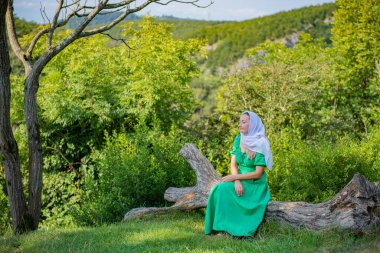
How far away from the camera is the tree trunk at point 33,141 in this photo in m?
7.16

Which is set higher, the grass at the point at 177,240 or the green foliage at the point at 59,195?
the grass at the point at 177,240

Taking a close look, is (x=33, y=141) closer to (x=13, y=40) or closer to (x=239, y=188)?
(x=13, y=40)

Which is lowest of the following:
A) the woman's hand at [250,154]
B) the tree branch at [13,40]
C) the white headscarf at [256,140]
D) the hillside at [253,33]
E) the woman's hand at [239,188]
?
the woman's hand at [239,188]

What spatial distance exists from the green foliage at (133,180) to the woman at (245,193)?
2.28 m

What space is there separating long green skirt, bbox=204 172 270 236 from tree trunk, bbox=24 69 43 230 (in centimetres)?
302

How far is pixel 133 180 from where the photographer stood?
8.06 meters

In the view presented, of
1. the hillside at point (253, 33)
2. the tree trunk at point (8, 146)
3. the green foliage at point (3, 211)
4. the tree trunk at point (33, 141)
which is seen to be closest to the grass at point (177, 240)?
the tree trunk at point (8, 146)

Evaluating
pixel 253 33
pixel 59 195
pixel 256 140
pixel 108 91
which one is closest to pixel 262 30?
pixel 253 33

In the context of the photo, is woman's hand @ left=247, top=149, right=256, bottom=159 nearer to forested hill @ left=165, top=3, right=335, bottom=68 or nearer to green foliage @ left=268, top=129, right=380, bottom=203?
green foliage @ left=268, top=129, right=380, bottom=203

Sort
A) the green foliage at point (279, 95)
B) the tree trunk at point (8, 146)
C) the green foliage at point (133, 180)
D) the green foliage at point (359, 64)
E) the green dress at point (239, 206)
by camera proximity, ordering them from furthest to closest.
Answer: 1. the green foliage at point (359, 64)
2. the green foliage at point (279, 95)
3. the green foliage at point (133, 180)
4. the tree trunk at point (8, 146)
5. the green dress at point (239, 206)

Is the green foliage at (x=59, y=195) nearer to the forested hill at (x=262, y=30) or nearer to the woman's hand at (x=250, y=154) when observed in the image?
the woman's hand at (x=250, y=154)

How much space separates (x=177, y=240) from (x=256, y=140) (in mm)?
1618

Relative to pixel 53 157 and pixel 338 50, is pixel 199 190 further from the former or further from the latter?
pixel 338 50

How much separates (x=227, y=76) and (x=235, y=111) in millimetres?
1360
